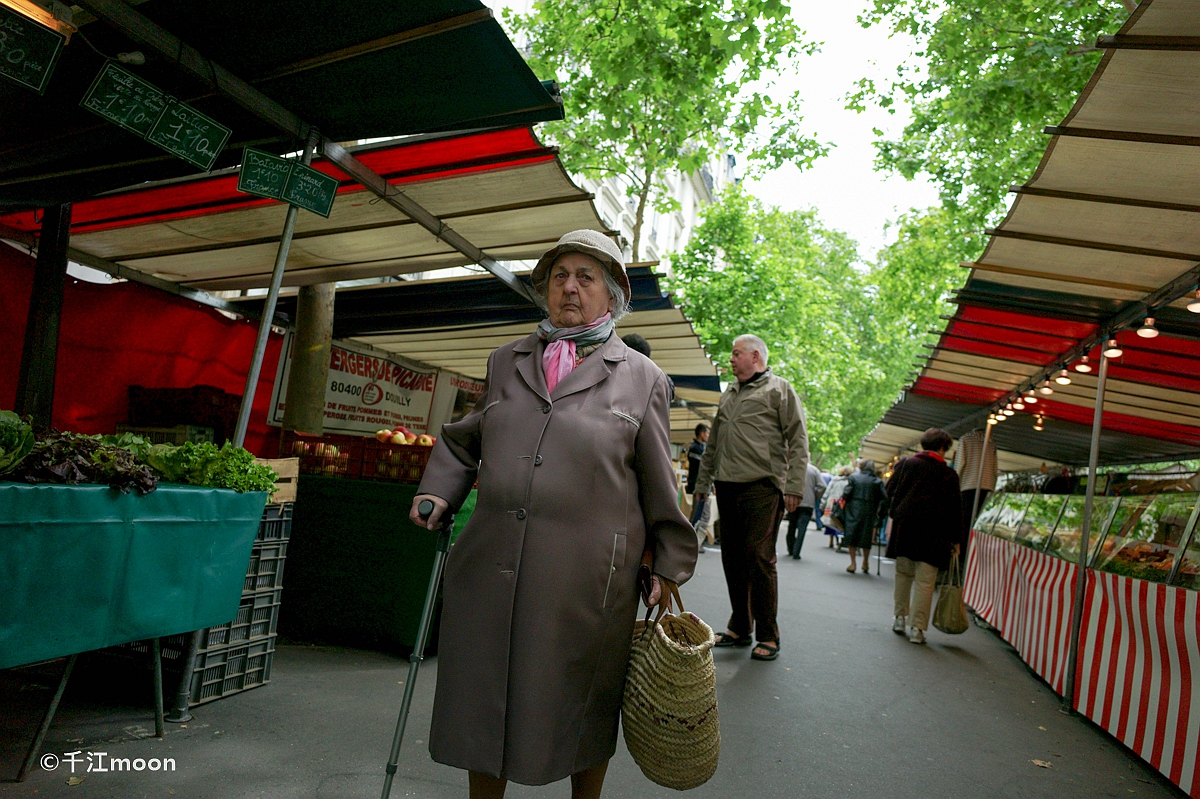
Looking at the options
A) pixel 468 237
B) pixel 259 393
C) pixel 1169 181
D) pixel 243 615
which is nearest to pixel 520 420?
pixel 243 615

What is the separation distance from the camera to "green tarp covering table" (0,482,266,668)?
2.90 meters

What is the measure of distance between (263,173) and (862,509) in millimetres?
12327

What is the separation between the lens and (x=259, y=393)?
9891 millimetres

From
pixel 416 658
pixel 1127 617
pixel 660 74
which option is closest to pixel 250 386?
pixel 416 658

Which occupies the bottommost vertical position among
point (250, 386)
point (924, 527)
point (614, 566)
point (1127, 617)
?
point (1127, 617)

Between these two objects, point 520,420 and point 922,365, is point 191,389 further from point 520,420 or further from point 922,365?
point 922,365

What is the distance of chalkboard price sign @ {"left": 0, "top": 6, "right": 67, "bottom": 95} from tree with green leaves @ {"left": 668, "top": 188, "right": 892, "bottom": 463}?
10434 millimetres

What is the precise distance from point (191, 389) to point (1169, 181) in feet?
26.9

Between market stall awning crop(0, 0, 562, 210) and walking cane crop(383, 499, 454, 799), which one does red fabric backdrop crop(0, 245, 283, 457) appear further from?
walking cane crop(383, 499, 454, 799)

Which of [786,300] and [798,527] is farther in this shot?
[786,300]

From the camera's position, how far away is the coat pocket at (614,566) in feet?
8.18

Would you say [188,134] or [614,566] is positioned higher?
[188,134]

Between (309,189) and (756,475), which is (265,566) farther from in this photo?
(756,475)

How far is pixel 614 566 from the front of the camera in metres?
2.52
